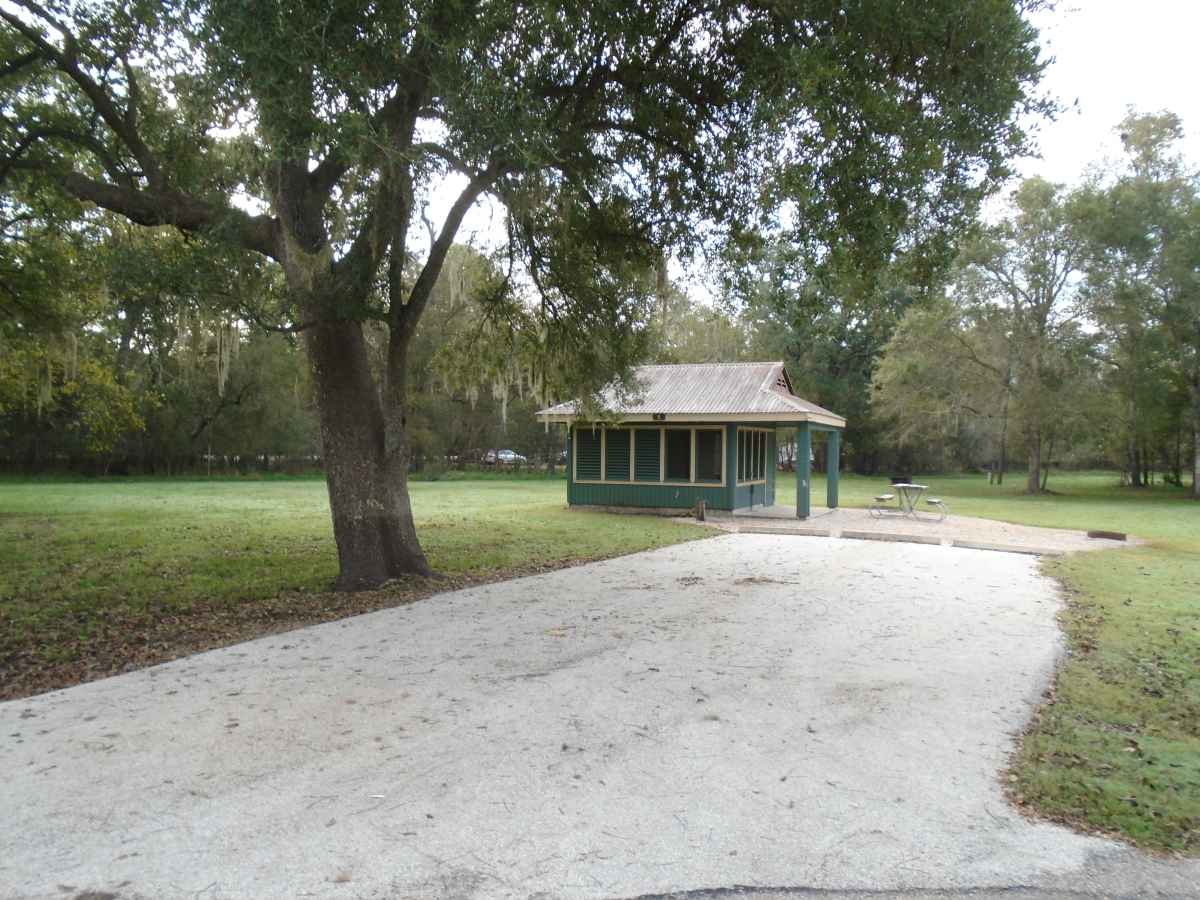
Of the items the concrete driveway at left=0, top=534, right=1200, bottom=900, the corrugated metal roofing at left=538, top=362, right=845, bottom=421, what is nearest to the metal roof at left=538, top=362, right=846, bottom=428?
the corrugated metal roofing at left=538, top=362, right=845, bottom=421

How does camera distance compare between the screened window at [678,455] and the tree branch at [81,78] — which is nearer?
the tree branch at [81,78]

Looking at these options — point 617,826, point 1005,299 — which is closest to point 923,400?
point 1005,299

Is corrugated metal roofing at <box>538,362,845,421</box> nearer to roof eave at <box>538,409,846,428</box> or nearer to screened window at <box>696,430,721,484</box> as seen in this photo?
roof eave at <box>538,409,846,428</box>

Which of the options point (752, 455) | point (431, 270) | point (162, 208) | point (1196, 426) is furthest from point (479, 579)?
point (1196, 426)

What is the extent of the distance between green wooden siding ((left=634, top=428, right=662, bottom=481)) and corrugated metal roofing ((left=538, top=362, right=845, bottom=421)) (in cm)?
88

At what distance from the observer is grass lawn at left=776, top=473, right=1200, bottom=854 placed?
3609 millimetres

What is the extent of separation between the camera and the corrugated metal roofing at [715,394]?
1862cm

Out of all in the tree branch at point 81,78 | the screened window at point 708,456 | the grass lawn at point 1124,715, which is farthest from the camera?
the screened window at point 708,456

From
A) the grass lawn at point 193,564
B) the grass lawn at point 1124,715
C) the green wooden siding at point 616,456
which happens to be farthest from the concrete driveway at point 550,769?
the green wooden siding at point 616,456

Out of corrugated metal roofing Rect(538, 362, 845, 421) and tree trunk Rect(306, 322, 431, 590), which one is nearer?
tree trunk Rect(306, 322, 431, 590)

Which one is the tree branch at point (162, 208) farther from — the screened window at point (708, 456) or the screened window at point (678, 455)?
the screened window at point (708, 456)

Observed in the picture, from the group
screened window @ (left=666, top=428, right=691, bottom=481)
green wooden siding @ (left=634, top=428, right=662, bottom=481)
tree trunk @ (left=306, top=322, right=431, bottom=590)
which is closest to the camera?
tree trunk @ (left=306, top=322, right=431, bottom=590)

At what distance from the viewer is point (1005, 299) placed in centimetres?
3156

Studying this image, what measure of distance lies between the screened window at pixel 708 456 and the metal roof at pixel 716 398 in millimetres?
945
